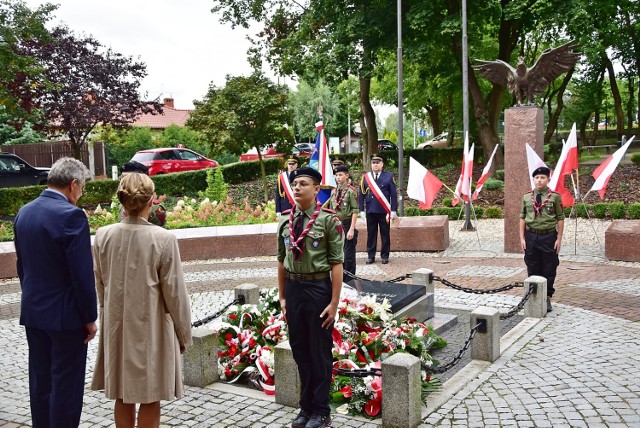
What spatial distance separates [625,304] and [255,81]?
1551 centimetres

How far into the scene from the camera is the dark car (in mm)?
22906

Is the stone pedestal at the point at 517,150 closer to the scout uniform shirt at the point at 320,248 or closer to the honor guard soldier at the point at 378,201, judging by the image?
the honor guard soldier at the point at 378,201

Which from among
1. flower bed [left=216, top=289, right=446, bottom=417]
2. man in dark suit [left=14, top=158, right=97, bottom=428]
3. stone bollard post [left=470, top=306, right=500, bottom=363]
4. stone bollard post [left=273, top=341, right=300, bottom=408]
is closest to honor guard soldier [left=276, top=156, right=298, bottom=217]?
flower bed [left=216, top=289, right=446, bottom=417]

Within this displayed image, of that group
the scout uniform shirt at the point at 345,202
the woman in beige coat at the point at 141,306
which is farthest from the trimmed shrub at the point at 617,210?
the woman in beige coat at the point at 141,306

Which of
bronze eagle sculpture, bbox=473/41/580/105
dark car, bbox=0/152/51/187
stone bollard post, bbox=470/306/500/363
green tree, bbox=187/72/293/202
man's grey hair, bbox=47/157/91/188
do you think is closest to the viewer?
man's grey hair, bbox=47/157/91/188

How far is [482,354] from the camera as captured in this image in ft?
21.5

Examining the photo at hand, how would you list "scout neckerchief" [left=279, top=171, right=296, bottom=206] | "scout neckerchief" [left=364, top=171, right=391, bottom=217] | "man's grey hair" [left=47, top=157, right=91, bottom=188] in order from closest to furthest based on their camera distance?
"man's grey hair" [left=47, top=157, right=91, bottom=188] → "scout neckerchief" [left=364, top=171, right=391, bottom=217] → "scout neckerchief" [left=279, top=171, right=296, bottom=206]

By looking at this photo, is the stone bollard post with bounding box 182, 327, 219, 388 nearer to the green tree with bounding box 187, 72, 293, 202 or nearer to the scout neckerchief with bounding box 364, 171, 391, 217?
the scout neckerchief with bounding box 364, 171, 391, 217

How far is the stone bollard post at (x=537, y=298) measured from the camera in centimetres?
810

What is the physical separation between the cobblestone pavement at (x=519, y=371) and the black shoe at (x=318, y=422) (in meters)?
0.24

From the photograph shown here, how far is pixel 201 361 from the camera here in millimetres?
6070

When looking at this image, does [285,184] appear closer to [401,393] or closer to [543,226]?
[543,226]

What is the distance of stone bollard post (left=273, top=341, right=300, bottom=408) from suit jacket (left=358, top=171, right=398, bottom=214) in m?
6.53

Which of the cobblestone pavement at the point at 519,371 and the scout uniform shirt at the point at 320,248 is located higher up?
the scout uniform shirt at the point at 320,248
